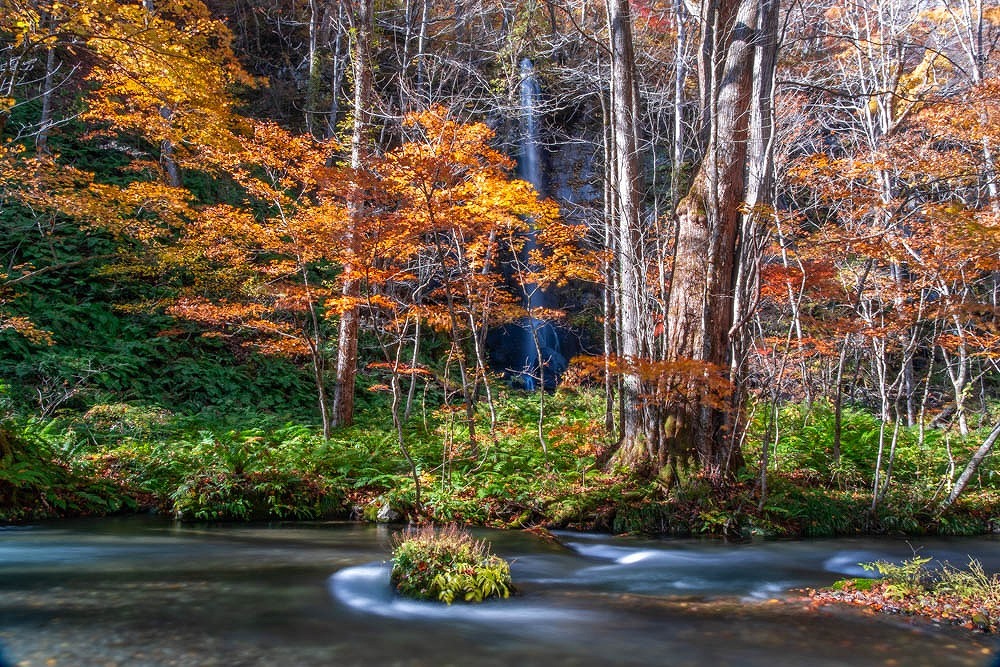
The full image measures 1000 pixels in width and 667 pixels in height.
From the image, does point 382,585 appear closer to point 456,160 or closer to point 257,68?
point 456,160

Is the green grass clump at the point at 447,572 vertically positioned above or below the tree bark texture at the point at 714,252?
below

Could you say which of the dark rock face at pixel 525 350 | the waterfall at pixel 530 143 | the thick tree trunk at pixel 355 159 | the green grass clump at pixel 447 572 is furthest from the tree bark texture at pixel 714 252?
the waterfall at pixel 530 143

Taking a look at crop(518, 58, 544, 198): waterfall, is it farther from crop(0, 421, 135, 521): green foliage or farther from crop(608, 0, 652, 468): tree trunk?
crop(0, 421, 135, 521): green foliage

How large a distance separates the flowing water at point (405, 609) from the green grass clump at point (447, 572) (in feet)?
0.38

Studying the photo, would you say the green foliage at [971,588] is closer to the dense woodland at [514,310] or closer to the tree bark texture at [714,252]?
the dense woodland at [514,310]

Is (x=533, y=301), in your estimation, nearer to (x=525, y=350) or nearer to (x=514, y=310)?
(x=525, y=350)

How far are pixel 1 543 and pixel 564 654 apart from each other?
4.97 meters

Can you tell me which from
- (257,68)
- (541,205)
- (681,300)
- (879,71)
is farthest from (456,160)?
(257,68)

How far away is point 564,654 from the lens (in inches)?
144

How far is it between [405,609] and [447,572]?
0.38 meters

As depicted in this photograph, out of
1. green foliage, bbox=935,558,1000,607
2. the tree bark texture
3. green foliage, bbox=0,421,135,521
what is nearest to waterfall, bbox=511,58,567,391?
the tree bark texture

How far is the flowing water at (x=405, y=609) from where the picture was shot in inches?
141

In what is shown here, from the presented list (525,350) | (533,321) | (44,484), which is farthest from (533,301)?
(44,484)

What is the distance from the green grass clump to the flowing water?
0.12m
